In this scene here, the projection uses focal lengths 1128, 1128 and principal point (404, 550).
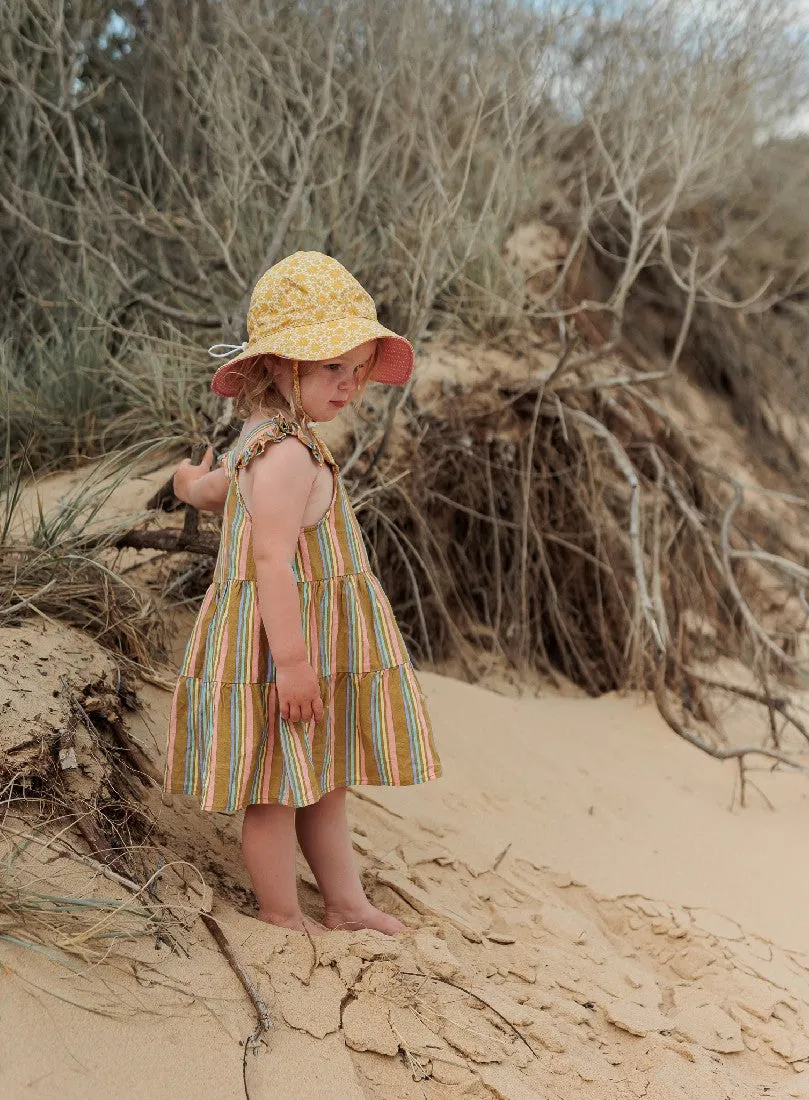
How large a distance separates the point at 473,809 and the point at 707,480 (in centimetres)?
241

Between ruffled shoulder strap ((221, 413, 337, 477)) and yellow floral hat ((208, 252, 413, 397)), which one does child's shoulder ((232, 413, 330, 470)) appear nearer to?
ruffled shoulder strap ((221, 413, 337, 477))

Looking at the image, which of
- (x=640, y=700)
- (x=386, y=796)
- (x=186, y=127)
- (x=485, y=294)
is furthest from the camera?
(x=186, y=127)

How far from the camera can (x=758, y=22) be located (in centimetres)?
493

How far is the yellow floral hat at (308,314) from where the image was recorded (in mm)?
2158

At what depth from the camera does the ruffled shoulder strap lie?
2182mm

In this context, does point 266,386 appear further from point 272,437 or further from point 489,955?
point 489,955

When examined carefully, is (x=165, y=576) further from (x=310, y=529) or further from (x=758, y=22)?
(x=758, y=22)

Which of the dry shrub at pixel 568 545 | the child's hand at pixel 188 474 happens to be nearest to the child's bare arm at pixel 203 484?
the child's hand at pixel 188 474

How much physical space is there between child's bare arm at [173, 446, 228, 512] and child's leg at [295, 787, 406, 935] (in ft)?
2.27

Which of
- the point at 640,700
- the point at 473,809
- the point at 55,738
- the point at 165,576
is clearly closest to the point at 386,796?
the point at 473,809

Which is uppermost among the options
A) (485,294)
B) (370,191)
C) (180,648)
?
(370,191)

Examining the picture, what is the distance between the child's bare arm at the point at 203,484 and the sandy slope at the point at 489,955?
0.42m

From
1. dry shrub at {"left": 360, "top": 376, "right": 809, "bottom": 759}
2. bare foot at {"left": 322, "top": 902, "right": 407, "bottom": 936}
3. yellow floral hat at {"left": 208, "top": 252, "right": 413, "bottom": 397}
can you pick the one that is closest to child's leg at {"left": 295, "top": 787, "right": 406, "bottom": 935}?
bare foot at {"left": 322, "top": 902, "right": 407, "bottom": 936}

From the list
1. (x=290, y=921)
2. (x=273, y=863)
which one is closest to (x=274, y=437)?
(x=273, y=863)
